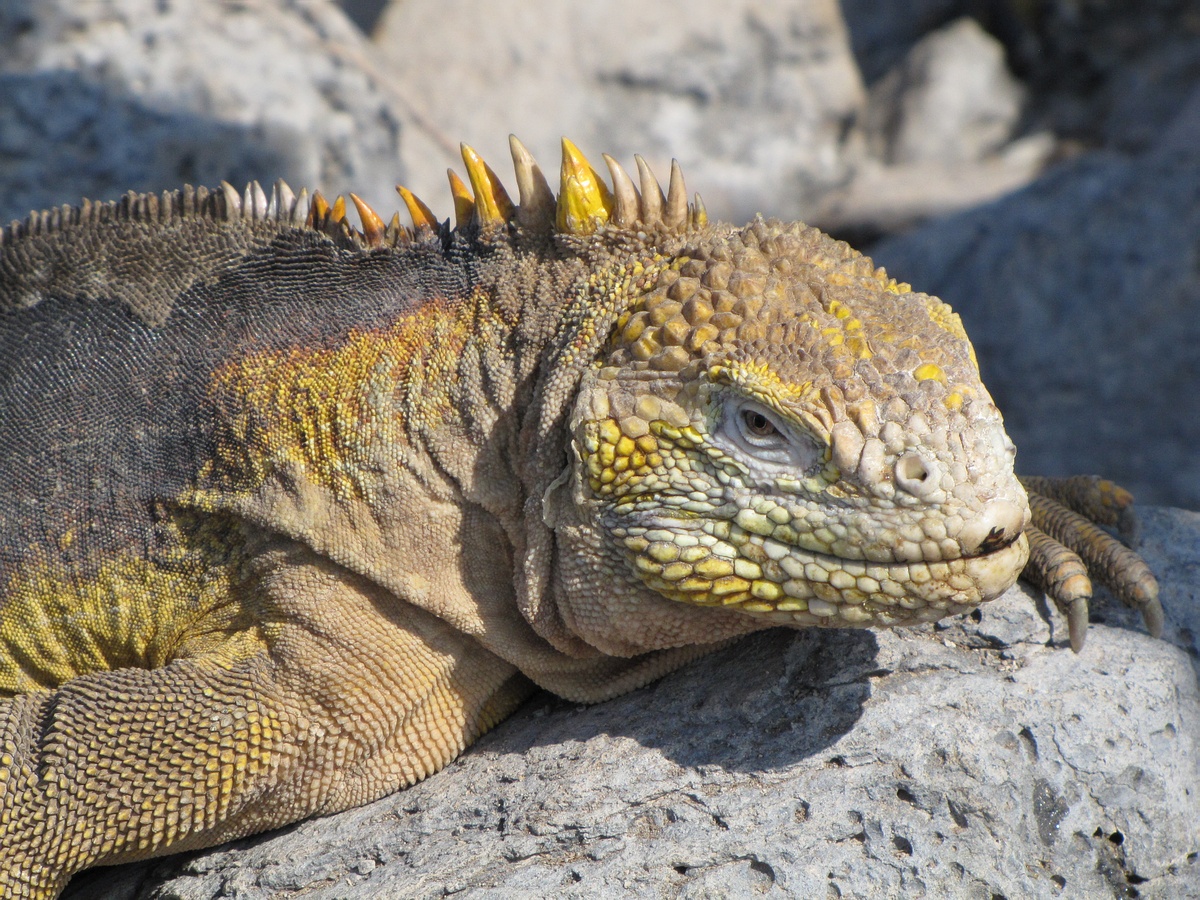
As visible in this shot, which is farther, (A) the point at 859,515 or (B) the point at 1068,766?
(B) the point at 1068,766

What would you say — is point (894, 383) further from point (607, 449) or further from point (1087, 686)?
point (1087, 686)

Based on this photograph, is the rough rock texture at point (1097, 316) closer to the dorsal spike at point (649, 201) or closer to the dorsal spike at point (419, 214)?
the dorsal spike at point (649, 201)

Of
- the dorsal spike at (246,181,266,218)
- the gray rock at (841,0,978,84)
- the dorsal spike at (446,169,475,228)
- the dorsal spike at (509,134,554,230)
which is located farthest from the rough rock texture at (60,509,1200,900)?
the gray rock at (841,0,978,84)

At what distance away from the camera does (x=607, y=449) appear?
9.57 feet

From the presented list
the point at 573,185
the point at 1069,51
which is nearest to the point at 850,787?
the point at 573,185

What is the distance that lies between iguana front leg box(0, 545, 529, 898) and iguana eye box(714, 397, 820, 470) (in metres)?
1.07

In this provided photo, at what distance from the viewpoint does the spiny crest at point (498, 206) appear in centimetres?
323

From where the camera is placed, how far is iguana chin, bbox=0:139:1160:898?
2.81 m

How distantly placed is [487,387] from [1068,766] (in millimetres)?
1906

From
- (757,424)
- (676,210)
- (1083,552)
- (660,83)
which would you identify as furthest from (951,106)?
(757,424)

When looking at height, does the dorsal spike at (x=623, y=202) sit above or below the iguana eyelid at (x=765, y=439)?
above

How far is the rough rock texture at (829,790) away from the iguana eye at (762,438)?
80cm

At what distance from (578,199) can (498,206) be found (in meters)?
0.29

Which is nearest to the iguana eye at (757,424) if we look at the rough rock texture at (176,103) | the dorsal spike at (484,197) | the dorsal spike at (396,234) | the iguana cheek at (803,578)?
the iguana cheek at (803,578)
